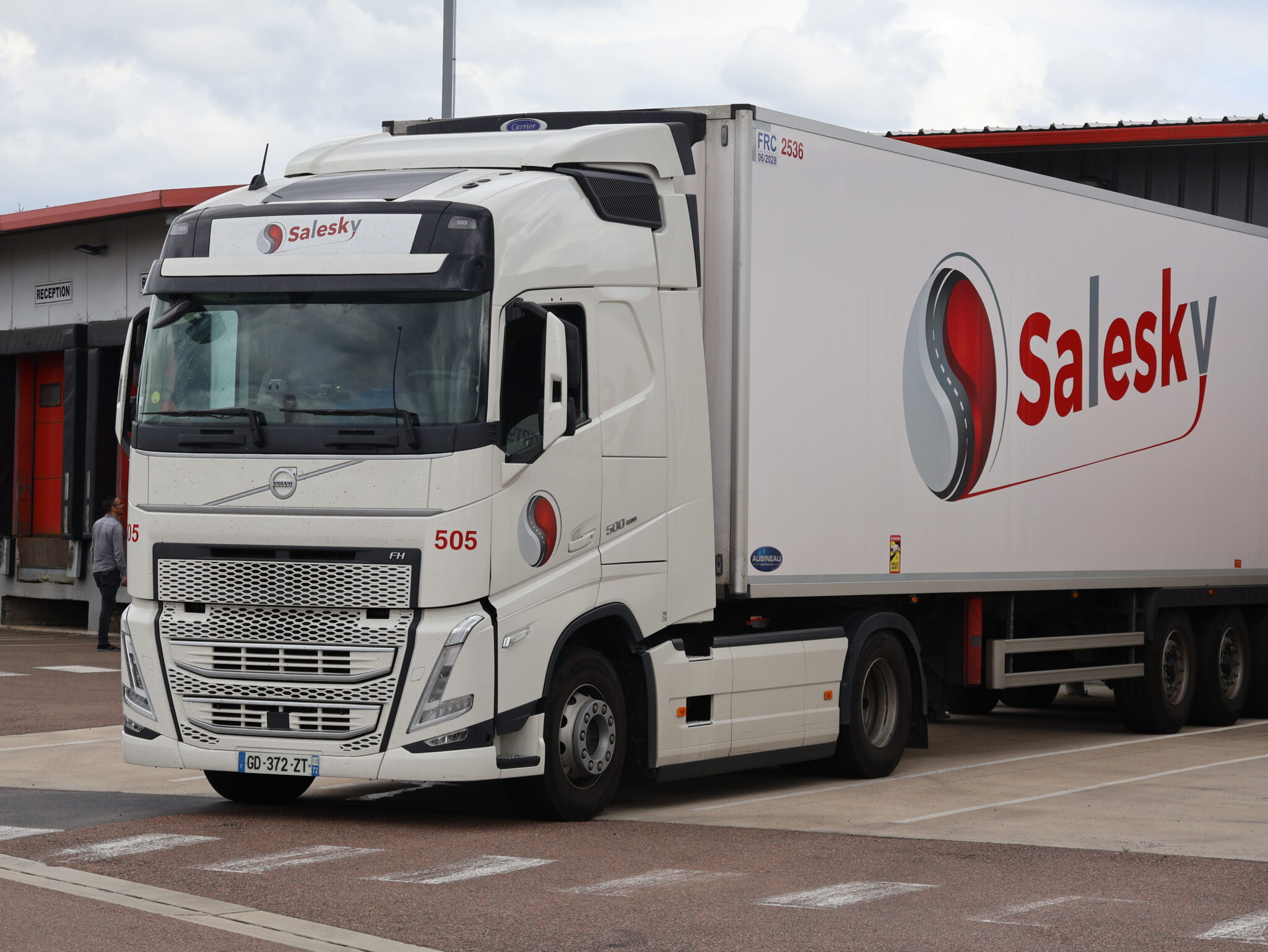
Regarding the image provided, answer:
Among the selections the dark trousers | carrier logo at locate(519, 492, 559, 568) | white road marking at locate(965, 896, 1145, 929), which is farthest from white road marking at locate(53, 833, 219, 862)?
the dark trousers

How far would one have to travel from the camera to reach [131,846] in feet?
31.2

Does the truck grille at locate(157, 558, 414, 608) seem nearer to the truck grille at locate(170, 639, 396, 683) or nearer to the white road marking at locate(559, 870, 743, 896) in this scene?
the truck grille at locate(170, 639, 396, 683)

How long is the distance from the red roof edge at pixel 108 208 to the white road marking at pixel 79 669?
652 cm

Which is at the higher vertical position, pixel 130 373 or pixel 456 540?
pixel 130 373

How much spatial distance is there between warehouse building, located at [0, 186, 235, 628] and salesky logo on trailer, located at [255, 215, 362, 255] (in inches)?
623

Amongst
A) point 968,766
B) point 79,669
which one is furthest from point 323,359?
point 79,669

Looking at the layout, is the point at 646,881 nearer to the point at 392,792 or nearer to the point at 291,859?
the point at 291,859

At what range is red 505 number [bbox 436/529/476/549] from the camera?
9766 mm

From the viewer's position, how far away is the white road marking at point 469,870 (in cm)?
866

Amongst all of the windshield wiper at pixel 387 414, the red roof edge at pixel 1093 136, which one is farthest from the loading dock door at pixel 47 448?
the windshield wiper at pixel 387 414

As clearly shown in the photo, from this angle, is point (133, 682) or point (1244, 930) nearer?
point (1244, 930)

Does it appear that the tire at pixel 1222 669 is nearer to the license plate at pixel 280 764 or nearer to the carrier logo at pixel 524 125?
the carrier logo at pixel 524 125

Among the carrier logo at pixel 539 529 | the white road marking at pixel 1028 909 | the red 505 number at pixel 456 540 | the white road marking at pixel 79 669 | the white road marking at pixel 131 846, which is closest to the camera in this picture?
the white road marking at pixel 1028 909

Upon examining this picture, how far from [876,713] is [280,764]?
15.2 ft
